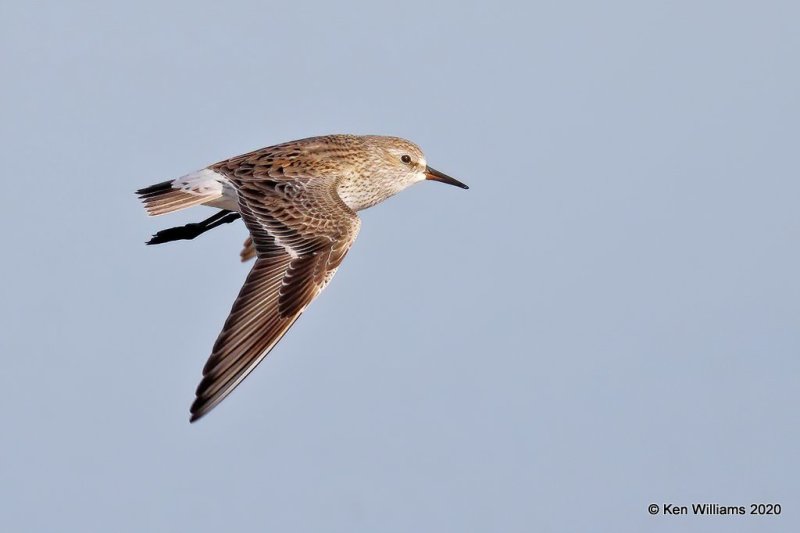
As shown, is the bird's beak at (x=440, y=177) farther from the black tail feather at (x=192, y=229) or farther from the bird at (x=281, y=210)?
the black tail feather at (x=192, y=229)

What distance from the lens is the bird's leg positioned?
1853 cm

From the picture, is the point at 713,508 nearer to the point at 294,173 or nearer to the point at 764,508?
the point at 764,508

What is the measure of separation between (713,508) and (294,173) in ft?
21.9

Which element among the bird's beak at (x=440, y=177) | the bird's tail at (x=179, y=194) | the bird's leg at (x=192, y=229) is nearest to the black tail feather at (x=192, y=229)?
the bird's leg at (x=192, y=229)

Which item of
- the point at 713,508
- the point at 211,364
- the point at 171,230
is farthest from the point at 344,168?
the point at 713,508

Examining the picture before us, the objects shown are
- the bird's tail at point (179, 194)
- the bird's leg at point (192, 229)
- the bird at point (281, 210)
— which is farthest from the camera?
the bird's leg at point (192, 229)

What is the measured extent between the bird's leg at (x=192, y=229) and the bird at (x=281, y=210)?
0.4 inches

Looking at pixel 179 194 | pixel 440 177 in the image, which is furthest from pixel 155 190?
pixel 440 177

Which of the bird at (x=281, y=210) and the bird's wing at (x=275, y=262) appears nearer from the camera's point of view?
the bird's wing at (x=275, y=262)

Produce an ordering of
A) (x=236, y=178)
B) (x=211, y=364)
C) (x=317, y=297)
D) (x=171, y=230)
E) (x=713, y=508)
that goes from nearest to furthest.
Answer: (x=211, y=364) < (x=317, y=297) < (x=236, y=178) < (x=171, y=230) < (x=713, y=508)

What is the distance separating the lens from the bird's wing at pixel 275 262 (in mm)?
15023

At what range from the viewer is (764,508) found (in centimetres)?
2011

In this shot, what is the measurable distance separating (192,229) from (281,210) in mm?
2023

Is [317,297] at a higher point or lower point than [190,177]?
lower
